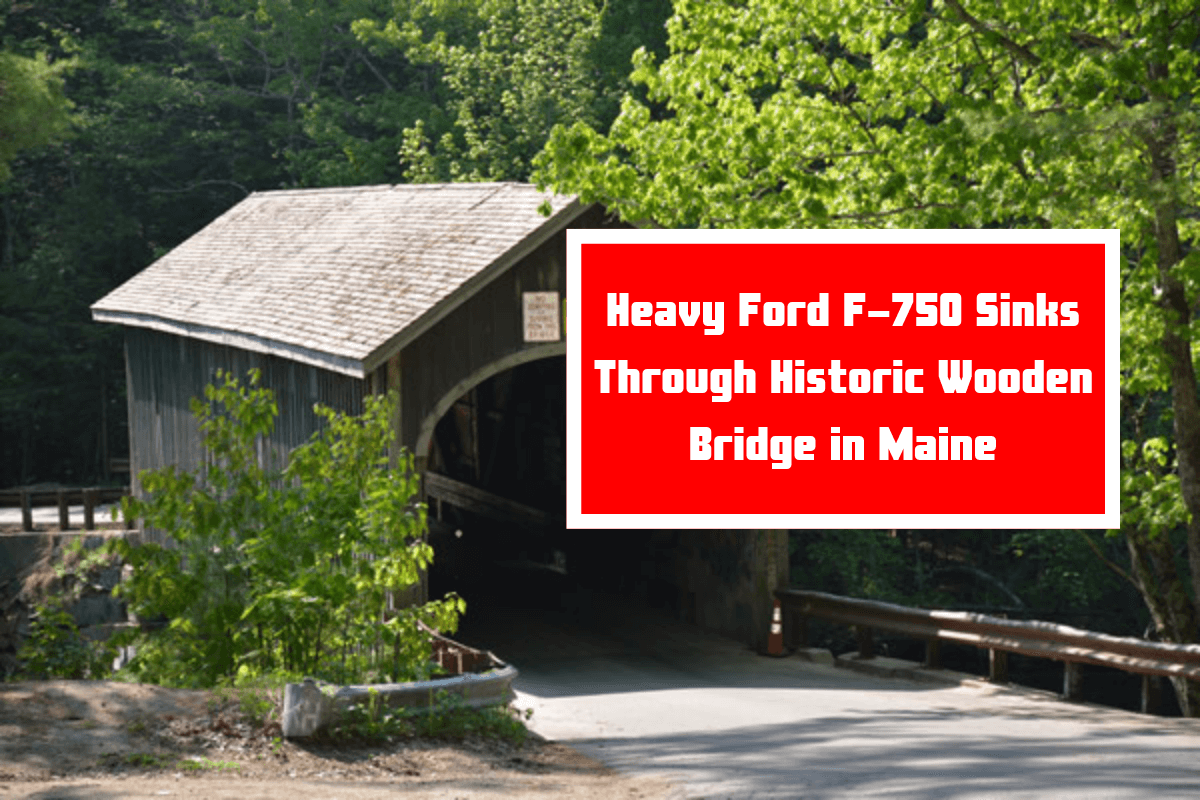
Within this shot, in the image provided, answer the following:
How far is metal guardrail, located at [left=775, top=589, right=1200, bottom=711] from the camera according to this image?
1161cm

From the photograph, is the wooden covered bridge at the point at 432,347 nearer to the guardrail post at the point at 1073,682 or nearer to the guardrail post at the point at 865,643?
the guardrail post at the point at 865,643

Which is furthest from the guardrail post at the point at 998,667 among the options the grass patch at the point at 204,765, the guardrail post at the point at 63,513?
the guardrail post at the point at 63,513

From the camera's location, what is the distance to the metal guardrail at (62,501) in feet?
84.5

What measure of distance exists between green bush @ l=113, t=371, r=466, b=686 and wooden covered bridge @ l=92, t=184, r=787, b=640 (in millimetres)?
3681

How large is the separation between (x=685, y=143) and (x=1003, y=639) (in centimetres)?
519

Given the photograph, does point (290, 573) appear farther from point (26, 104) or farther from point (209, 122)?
point (209, 122)

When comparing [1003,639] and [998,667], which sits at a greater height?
[1003,639]

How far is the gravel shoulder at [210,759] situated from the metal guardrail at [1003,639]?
4.56 m

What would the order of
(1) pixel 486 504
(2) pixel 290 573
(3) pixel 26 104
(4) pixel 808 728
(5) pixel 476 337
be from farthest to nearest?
(3) pixel 26 104 → (1) pixel 486 504 → (5) pixel 476 337 → (4) pixel 808 728 → (2) pixel 290 573

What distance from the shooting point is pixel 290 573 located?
9906 mm

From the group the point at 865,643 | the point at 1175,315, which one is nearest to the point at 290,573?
the point at 865,643

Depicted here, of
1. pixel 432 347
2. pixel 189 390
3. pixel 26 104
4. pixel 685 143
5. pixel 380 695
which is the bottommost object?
pixel 380 695

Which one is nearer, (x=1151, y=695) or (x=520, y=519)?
(x=1151, y=695)

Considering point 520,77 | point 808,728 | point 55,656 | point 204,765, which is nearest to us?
point 204,765
